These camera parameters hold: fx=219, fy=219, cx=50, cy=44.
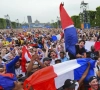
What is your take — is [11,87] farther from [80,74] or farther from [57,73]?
[80,74]

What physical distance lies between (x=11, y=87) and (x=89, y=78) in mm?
1434

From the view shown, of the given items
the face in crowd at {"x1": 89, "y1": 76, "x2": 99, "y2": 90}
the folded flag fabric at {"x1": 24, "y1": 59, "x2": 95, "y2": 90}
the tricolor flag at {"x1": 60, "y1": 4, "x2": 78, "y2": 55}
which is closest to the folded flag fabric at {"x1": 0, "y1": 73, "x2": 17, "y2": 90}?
the folded flag fabric at {"x1": 24, "y1": 59, "x2": 95, "y2": 90}

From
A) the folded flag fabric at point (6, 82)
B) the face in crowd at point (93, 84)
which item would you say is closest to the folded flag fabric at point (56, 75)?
the folded flag fabric at point (6, 82)

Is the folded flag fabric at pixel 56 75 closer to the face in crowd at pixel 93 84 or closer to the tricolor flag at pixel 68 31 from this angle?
the face in crowd at pixel 93 84

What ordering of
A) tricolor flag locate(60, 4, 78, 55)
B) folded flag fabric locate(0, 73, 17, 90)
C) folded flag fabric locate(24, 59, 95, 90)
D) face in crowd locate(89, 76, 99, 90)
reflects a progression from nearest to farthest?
folded flag fabric locate(0, 73, 17, 90), folded flag fabric locate(24, 59, 95, 90), face in crowd locate(89, 76, 99, 90), tricolor flag locate(60, 4, 78, 55)

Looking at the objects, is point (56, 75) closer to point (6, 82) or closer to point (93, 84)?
point (93, 84)

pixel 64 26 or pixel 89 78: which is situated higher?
pixel 64 26

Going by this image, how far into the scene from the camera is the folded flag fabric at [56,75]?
3.55 m

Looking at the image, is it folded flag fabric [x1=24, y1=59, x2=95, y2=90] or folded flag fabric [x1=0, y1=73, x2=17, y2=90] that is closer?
folded flag fabric [x1=0, y1=73, x2=17, y2=90]

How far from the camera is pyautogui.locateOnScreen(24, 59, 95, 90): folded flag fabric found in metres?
3.55

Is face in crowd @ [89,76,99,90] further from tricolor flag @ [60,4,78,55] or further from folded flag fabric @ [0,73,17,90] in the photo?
tricolor flag @ [60,4,78,55]

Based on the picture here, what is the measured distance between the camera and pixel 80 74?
4.35 m

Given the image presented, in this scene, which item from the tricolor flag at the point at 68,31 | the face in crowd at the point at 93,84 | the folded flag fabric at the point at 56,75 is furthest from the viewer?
the tricolor flag at the point at 68,31

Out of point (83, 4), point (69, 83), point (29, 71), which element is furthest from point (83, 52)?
point (83, 4)
